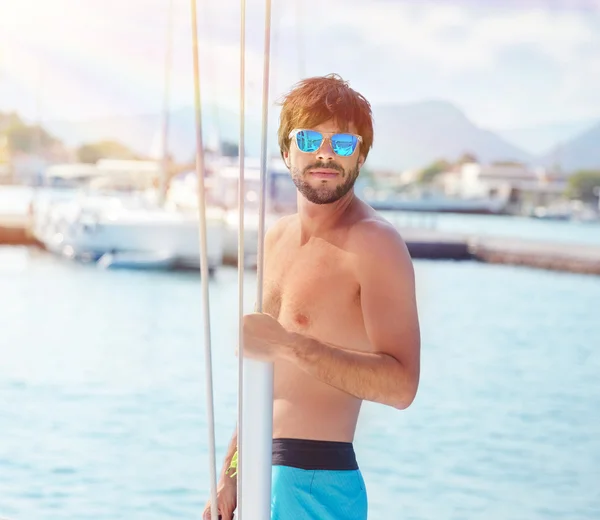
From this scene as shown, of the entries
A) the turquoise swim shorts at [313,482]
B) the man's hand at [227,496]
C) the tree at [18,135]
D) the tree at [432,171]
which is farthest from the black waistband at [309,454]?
the tree at [432,171]

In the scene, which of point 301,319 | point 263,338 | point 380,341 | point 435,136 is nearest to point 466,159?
point 435,136

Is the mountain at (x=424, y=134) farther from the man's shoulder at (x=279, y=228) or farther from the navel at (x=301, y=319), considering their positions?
the navel at (x=301, y=319)

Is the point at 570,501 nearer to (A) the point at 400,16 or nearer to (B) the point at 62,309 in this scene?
(B) the point at 62,309

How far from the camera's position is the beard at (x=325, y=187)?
1581mm

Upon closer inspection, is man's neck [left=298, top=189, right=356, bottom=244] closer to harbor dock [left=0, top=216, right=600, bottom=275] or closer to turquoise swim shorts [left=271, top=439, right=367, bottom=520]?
turquoise swim shorts [left=271, top=439, right=367, bottom=520]

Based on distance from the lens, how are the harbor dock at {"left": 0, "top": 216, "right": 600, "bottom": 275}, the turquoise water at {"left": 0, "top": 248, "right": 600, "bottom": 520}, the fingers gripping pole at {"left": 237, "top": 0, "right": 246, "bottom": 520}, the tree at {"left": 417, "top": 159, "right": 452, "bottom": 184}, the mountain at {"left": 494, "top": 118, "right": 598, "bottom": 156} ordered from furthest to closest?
the mountain at {"left": 494, "top": 118, "right": 598, "bottom": 156}, the tree at {"left": 417, "top": 159, "right": 452, "bottom": 184}, the harbor dock at {"left": 0, "top": 216, "right": 600, "bottom": 275}, the turquoise water at {"left": 0, "top": 248, "right": 600, "bottom": 520}, the fingers gripping pole at {"left": 237, "top": 0, "right": 246, "bottom": 520}

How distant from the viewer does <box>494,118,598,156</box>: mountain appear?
121544 mm

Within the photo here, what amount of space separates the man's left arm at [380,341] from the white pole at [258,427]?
3.0 inches

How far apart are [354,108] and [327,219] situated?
149 millimetres

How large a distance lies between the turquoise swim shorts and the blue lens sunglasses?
0.39 m

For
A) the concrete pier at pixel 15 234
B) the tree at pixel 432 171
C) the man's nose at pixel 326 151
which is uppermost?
the man's nose at pixel 326 151

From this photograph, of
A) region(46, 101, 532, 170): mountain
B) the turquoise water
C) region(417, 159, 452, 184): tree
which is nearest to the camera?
the turquoise water

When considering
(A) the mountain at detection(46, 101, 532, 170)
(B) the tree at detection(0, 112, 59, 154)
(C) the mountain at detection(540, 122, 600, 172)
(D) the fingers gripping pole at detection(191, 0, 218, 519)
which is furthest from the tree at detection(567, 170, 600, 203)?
(D) the fingers gripping pole at detection(191, 0, 218, 519)

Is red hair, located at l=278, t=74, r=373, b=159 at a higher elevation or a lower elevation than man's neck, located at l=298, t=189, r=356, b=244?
higher
